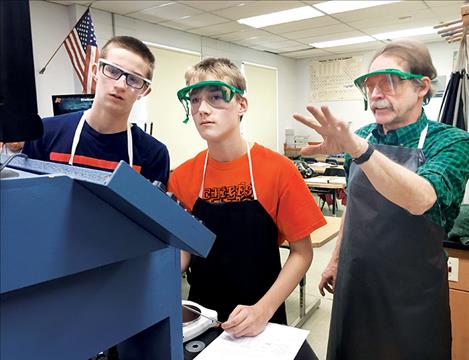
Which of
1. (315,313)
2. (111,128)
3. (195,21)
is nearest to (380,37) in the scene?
(195,21)

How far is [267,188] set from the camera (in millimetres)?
1270

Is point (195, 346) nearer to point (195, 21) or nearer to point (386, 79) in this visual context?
point (386, 79)

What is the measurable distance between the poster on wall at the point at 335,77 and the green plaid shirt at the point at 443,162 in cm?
782

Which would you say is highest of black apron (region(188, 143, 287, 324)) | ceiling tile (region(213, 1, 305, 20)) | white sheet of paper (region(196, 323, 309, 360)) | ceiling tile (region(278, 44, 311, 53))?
ceiling tile (region(278, 44, 311, 53))

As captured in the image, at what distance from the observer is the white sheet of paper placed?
88 cm

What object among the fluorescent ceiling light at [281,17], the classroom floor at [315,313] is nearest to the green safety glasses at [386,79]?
the classroom floor at [315,313]

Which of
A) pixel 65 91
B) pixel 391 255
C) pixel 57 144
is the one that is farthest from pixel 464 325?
pixel 65 91

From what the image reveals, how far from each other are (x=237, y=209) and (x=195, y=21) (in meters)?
4.98

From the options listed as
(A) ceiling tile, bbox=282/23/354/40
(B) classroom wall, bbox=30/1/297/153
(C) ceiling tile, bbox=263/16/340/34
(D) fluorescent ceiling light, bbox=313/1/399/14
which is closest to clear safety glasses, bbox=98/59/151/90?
(B) classroom wall, bbox=30/1/297/153

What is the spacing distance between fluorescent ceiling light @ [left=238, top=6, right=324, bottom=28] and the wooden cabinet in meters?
4.06

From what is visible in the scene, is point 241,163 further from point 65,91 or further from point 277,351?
point 65,91

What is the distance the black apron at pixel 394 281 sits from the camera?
4.23 feet

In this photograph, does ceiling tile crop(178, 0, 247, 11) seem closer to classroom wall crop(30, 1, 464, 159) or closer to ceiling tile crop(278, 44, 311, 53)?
classroom wall crop(30, 1, 464, 159)

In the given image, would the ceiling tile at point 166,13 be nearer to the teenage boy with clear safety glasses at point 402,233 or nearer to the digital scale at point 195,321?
the teenage boy with clear safety glasses at point 402,233
